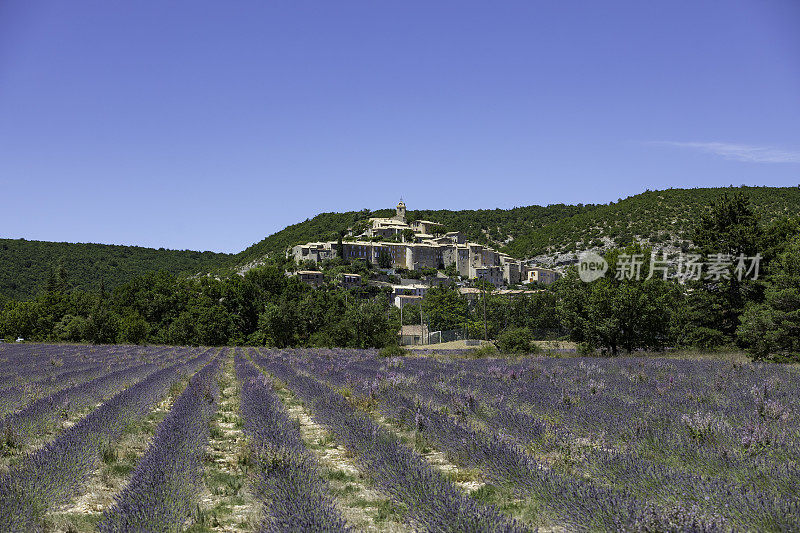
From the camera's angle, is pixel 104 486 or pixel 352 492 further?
pixel 104 486

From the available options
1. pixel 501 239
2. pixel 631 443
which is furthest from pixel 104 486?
pixel 501 239

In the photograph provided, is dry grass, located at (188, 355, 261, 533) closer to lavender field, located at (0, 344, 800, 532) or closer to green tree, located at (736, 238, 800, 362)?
lavender field, located at (0, 344, 800, 532)

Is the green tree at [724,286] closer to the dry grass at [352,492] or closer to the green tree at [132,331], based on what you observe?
the dry grass at [352,492]

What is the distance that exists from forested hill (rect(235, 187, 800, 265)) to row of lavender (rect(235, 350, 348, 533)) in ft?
225

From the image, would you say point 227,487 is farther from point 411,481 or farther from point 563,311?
point 563,311

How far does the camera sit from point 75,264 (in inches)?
5571

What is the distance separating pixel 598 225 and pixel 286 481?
135749 mm

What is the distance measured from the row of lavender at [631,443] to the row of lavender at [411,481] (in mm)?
593

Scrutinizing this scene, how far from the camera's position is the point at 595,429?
6227 mm

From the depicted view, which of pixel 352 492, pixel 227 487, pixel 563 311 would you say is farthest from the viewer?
pixel 563 311

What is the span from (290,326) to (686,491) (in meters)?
51.0

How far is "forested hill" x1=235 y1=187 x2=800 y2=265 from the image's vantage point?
346 feet

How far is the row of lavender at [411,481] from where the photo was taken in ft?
11.4

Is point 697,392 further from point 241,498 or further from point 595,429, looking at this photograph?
point 241,498
